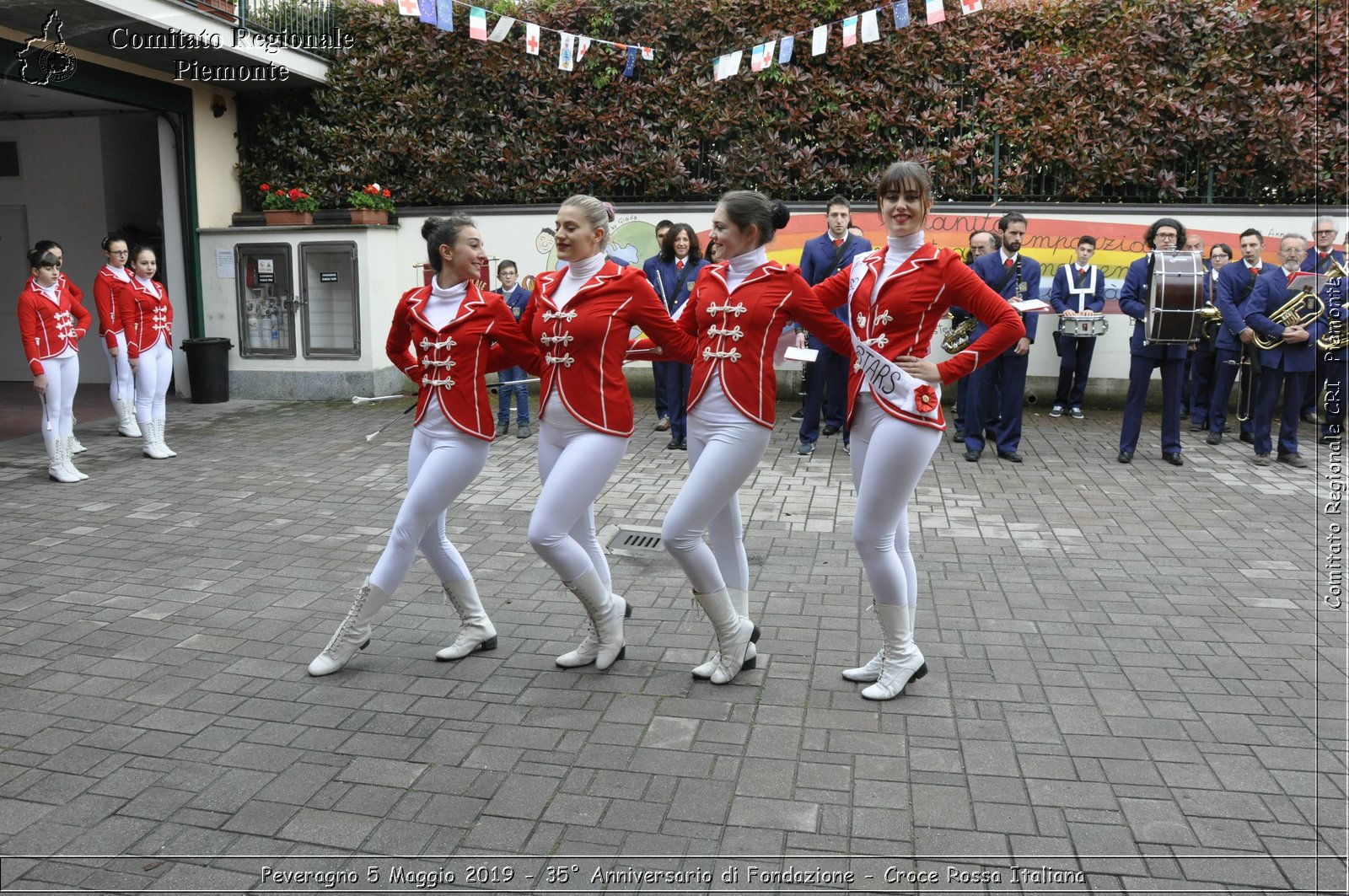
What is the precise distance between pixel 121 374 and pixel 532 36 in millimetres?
6164

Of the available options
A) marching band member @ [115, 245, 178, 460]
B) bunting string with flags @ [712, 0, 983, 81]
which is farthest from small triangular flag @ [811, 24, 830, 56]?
marching band member @ [115, 245, 178, 460]

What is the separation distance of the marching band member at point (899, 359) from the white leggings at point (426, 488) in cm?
166

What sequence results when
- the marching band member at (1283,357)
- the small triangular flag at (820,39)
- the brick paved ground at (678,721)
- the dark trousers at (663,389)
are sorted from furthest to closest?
the small triangular flag at (820,39) < the dark trousers at (663,389) < the marching band member at (1283,357) < the brick paved ground at (678,721)

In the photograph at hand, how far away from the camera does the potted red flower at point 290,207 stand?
13.6 m

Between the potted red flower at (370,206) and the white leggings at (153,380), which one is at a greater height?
the potted red flower at (370,206)

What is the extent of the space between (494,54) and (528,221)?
7.11ft

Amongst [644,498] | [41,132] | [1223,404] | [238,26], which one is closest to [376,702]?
[644,498]

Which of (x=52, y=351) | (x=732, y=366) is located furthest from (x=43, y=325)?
(x=732, y=366)

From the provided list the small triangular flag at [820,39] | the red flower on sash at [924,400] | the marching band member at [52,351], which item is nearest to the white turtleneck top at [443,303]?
the red flower on sash at [924,400]

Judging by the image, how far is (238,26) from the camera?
493 inches

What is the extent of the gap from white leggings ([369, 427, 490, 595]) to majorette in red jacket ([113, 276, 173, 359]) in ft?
23.1

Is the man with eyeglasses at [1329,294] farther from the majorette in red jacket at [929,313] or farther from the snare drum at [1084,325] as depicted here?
the majorette in red jacket at [929,313]

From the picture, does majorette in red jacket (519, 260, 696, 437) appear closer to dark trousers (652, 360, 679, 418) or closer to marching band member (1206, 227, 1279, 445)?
dark trousers (652, 360, 679, 418)

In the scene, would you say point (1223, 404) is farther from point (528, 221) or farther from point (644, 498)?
point (528, 221)
